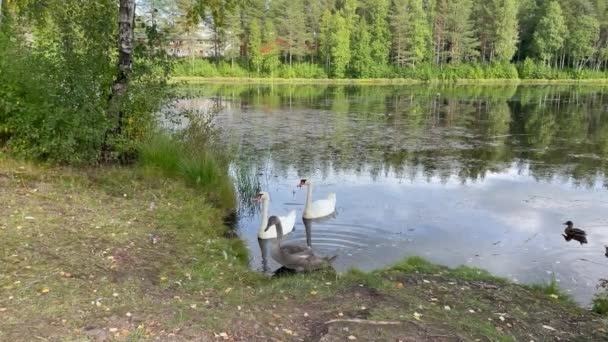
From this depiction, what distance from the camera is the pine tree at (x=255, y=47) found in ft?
193

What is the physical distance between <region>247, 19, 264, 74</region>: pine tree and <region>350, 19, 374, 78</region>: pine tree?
10.8 m

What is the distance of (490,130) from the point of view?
21109 millimetres

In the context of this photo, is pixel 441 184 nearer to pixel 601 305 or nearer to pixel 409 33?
pixel 601 305

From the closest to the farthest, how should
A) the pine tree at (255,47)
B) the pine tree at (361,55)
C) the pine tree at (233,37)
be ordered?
the pine tree at (255,47) < the pine tree at (233,37) < the pine tree at (361,55)

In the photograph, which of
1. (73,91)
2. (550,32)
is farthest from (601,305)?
(550,32)

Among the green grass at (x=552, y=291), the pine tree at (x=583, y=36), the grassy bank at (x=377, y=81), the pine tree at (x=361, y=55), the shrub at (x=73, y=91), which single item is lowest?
the green grass at (x=552, y=291)

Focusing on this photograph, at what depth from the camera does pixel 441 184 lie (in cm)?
1244

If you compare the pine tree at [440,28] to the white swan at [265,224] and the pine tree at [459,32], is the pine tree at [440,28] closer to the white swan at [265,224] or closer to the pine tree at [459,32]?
the pine tree at [459,32]

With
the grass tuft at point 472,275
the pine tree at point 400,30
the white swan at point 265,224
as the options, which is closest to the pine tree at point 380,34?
the pine tree at point 400,30

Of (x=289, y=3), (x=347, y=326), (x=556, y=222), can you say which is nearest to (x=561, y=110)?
(x=556, y=222)

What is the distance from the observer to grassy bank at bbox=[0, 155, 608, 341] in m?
4.15

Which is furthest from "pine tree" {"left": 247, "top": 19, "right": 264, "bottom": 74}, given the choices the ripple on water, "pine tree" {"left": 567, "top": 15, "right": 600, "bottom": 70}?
the ripple on water

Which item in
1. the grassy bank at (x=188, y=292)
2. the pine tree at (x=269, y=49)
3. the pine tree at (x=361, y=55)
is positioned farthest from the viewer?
the pine tree at (x=361, y=55)

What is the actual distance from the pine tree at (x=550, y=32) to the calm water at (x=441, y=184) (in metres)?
44.9
